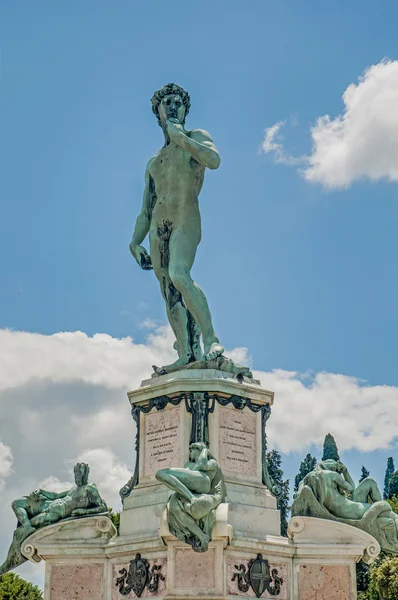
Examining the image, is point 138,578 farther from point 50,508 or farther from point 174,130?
point 174,130

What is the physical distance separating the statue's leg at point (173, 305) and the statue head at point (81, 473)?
7.11ft

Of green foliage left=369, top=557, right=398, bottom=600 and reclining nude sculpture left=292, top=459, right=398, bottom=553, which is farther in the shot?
green foliage left=369, top=557, right=398, bottom=600

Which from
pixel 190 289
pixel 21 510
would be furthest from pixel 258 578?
pixel 190 289

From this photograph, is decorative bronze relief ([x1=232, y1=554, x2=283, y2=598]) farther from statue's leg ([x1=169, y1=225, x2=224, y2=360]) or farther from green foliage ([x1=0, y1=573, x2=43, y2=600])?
green foliage ([x1=0, y1=573, x2=43, y2=600])

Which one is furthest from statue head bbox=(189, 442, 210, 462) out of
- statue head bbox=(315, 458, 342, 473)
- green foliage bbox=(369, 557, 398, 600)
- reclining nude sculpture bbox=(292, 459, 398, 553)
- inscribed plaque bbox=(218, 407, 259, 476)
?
green foliage bbox=(369, 557, 398, 600)

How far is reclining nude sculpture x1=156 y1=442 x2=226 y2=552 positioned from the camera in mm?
13359

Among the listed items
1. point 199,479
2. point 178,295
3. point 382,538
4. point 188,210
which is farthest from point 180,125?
point 382,538

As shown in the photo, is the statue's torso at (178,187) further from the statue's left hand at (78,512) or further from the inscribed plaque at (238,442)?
the statue's left hand at (78,512)

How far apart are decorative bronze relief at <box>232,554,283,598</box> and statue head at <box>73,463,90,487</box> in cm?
303

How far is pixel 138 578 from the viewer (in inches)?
564

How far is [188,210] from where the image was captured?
16859 mm

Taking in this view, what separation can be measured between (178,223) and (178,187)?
61 cm

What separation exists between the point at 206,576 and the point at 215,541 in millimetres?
486

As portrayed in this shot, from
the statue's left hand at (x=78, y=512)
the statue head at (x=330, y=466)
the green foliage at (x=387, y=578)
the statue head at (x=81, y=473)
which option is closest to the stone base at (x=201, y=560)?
the statue's left hand at (x=78, y=512)
